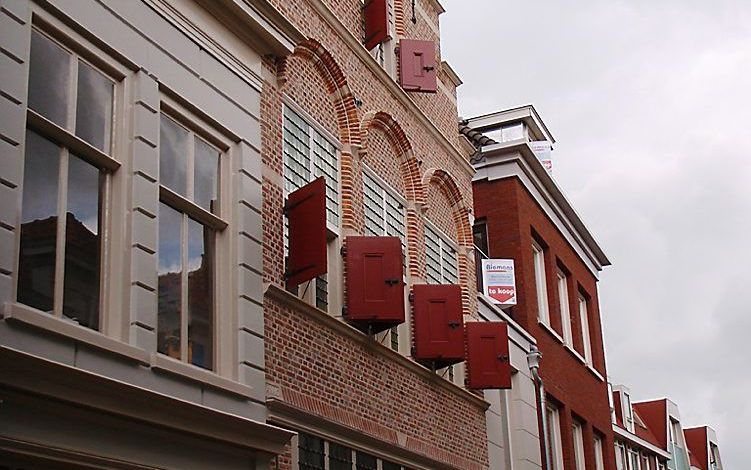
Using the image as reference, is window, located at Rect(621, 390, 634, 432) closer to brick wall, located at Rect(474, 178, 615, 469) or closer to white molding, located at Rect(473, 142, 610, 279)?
white molding, located at Rect(473, 142, 610, 279)

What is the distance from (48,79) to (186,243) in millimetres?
2256

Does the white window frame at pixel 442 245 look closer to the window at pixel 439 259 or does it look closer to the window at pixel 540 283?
the window at pixel 439 259

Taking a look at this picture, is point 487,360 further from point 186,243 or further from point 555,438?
point 186,243

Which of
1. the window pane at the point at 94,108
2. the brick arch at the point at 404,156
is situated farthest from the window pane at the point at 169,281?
the brick arch at the point at 404,156

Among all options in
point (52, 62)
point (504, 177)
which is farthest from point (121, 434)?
point (504, 177)

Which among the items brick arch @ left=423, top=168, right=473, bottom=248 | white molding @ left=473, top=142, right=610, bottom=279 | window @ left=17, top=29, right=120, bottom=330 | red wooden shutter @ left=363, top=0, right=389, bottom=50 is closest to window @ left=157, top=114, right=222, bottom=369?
window @ left=17, top=29, right=120, bottom=330

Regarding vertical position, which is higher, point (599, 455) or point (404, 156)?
point (404, 156)

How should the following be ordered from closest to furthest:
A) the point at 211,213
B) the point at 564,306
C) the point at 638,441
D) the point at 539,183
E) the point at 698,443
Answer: the point at 211,213
the point at 539,183
the point at 564,306
the point at 638,441
the point at 698,443

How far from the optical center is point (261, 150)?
42.0 ft

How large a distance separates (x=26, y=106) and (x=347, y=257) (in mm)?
6085

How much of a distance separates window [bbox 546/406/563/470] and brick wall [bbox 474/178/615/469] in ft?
0.58

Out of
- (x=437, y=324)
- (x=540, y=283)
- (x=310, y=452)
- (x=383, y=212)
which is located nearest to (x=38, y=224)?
(x=310, y=452)

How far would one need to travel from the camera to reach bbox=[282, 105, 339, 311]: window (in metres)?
13.8

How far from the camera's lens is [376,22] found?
17.0 metres
